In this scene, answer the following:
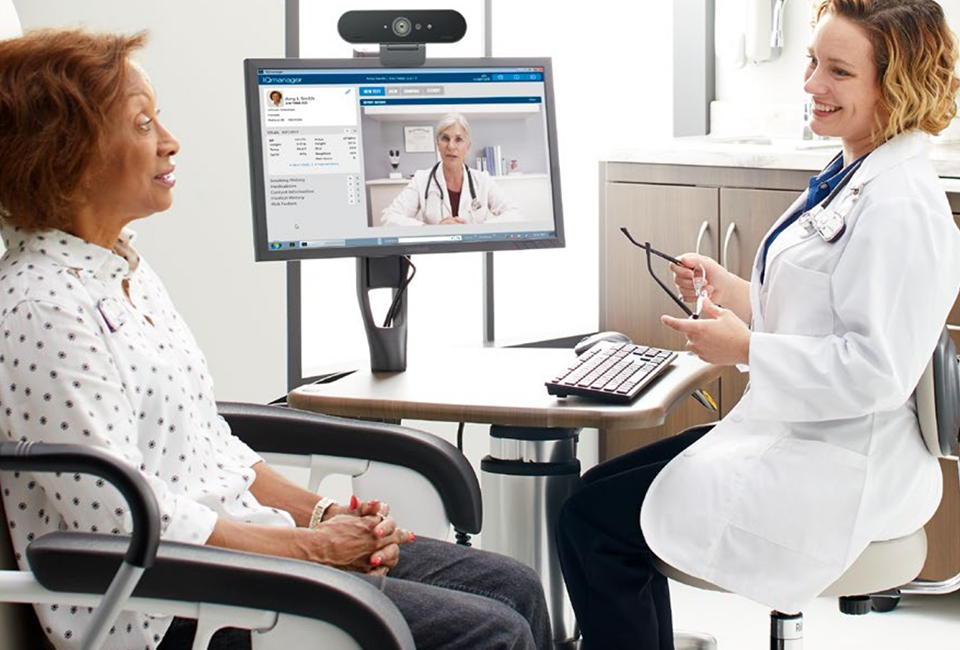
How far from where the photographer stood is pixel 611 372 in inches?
87.2

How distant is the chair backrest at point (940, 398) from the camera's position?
2.03 metres

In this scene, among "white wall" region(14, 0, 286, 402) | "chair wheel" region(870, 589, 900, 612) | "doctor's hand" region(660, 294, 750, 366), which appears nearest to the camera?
"doctor's hand" region(660, 294, 750, 366)

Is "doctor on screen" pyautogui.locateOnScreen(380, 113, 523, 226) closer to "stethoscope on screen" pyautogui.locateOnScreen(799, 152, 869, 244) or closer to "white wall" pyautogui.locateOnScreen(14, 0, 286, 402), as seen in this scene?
"stethoscope on screen" pyautogui.locateOnScreen(799, 152, 869, 244)

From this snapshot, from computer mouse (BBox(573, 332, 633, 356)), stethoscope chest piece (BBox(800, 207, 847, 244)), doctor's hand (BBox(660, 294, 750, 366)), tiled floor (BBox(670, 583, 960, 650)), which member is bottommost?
tiled floor (BBox(670, 583, 960, 650))

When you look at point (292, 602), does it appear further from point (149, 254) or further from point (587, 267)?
point (587, 267)

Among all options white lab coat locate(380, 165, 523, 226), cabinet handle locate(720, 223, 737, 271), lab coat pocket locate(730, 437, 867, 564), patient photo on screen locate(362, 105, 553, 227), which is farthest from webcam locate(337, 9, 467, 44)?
cabinet handle locate(720, 223, 737, 271)

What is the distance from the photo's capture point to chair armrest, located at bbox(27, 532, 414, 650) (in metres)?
1.44

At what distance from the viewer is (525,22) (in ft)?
13.5

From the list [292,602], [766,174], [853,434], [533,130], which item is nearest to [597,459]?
[766,174]

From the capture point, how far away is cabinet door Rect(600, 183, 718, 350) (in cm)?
350

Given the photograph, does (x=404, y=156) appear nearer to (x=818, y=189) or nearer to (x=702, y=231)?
(x=818, y=189)

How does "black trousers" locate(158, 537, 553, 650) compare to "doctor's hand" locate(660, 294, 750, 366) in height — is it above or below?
below

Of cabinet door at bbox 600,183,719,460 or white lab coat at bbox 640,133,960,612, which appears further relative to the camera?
cabinet door at bbox 600,183,719,460

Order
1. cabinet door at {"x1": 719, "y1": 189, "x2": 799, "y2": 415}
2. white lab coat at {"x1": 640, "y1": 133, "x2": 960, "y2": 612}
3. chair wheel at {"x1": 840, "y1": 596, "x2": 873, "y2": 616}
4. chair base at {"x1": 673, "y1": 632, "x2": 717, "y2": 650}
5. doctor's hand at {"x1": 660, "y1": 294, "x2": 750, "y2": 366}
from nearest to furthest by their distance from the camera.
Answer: white lab coat at {"x1": 640, "y1": 133, "x2": 960, "y2": 612}
doctor's hand at {"x1": 660, "y1": 294, "x2": 750, "y2": 366}
chair wheel at {"x1": 840, "y1": 596, "x2": 873, "y2": 616}
chair base at {"x1": 673, "y1": 632, "x2": 717, "y2": 650}
cabinet door at {"x1": 719, "y1": 189, "x2": 799, "y2": 415}
